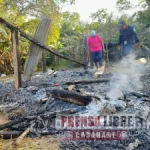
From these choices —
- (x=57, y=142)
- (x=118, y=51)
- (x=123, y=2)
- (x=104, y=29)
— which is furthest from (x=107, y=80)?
(x=123, y=2)

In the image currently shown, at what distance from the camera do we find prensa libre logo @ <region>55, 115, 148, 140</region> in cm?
379

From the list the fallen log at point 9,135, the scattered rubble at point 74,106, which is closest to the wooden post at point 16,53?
the scattered rubble at point 74,106

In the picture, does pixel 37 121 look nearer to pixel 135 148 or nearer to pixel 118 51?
pixel 135 148

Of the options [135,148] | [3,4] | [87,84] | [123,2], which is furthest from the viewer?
[123,2]

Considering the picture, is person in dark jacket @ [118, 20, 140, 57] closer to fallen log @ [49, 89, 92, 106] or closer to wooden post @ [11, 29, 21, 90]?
wooden post @ [11, 29, 21, 90]

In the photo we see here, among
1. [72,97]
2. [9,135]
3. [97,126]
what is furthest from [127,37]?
[9,135]

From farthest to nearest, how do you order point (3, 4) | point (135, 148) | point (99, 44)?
point (3, 4) < point (99, 44) < point (135, 148)

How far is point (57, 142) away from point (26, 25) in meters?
12.2

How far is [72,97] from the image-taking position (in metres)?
5.23

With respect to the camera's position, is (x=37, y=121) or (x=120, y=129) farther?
(x=37, y=121)

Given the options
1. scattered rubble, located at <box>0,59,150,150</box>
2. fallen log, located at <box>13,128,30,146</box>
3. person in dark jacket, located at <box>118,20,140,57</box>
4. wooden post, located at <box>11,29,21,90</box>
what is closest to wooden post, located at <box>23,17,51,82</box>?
wooden post, located at <box>11,29,21,90</box>

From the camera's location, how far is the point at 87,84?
285 inches

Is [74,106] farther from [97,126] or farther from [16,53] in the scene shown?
[16,53]

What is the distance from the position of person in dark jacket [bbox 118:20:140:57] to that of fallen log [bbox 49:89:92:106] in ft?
17.7
